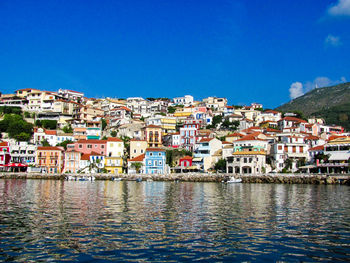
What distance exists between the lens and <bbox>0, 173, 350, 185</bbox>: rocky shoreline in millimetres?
59719

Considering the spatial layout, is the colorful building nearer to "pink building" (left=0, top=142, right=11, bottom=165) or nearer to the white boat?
"pink building" (left=0, top=142, right=11, bottom=165)

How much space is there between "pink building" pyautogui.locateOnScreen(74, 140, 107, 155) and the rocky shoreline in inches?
363

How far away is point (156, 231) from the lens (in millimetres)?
17406

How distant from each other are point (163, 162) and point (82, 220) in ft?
198

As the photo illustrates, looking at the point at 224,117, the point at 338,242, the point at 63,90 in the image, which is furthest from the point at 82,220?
the point at 63,90

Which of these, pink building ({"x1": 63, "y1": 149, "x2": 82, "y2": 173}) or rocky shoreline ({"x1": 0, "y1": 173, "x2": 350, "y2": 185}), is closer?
rocky shoreline ({"x1": 0, "y1": 173, "x2": 350, "y2": 185})

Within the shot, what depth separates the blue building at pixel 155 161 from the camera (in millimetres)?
80062

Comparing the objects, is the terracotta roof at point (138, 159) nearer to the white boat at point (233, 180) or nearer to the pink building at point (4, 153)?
the white boat at point (233, 180)

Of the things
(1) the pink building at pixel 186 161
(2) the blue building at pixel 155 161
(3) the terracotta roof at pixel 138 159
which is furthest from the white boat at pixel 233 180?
(3) the terracotta roof at pixel 138 159

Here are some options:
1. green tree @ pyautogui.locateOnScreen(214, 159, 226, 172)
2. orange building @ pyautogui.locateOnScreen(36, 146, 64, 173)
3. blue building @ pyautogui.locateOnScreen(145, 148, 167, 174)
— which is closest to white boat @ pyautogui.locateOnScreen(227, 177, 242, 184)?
green tree @ pyautogui.locateOnScreen(214, 159, 226, 172)

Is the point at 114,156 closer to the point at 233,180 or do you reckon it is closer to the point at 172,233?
the point at 233,180

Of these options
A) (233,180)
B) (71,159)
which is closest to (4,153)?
(71,159)

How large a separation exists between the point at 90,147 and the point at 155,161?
16.2 meters

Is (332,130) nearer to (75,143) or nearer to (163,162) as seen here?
(163,162)
